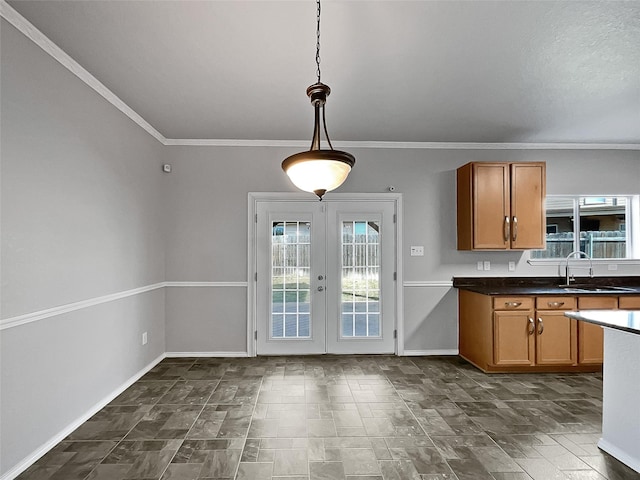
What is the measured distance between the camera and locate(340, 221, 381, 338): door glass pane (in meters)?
4.64

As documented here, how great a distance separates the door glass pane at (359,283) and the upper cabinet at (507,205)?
1231 millimetres

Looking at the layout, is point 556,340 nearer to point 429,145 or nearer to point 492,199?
point 492,199

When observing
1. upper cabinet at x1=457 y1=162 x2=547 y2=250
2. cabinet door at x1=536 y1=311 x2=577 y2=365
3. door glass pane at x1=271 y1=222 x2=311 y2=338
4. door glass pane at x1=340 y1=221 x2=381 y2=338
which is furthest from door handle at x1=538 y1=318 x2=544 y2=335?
door glass pane at x1=271 y1=222 x2=311 y2=338

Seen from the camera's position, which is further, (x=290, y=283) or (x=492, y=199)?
(x=290, y=283)

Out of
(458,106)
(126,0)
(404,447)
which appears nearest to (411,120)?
(458,106)

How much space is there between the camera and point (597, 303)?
395 centimetres

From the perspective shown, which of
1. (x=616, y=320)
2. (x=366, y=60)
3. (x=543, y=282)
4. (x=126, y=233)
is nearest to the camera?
(x=616, y=320)

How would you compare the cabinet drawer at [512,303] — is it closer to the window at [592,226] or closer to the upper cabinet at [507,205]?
the upper cabinet at [507,205]

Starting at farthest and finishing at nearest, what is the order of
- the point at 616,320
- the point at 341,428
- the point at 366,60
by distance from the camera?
the point at 341,428, the point at 366,60, the point at 616,320

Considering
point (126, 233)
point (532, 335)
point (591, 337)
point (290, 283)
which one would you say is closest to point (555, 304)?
point (532, 335)

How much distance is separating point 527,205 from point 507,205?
24 cm

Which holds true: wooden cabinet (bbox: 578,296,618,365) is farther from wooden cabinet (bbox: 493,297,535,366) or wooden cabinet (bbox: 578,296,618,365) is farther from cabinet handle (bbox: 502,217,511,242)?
cabinet handle (bbox: 502,217,511,242)

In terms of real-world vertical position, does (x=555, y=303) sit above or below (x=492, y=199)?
below

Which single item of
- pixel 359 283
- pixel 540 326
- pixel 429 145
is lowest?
pixel 540 326
